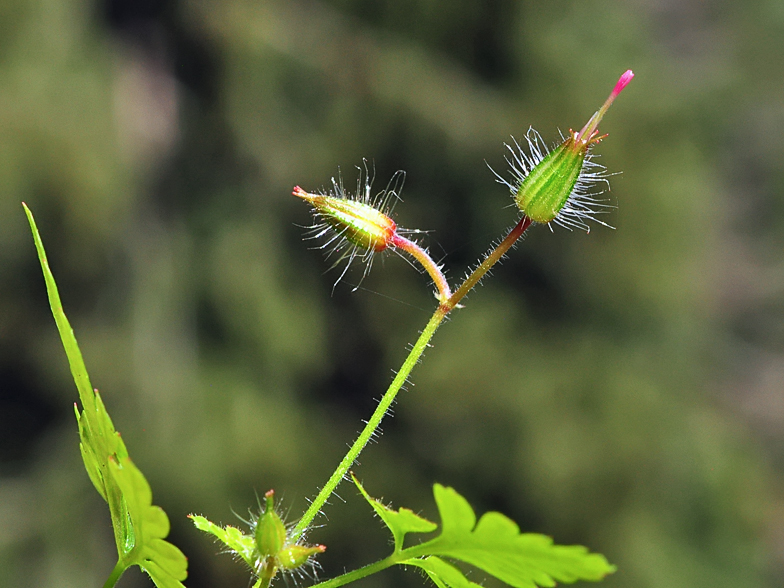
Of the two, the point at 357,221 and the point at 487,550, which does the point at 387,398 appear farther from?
the point at 357,221

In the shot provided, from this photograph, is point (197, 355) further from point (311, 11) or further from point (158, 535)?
point (158, 535)

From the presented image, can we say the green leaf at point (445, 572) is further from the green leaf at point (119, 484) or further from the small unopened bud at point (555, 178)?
the small unopened bud at point (555, 178)

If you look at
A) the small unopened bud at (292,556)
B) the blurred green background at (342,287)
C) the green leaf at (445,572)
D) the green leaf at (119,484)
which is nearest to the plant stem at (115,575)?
the green leaf at (119,484)

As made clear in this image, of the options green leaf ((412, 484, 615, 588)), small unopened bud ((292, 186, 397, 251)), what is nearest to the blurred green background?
small unopened bud ((292, 186, 397, 251))

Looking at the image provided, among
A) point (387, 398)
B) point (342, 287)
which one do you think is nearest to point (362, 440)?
point (387, 398)

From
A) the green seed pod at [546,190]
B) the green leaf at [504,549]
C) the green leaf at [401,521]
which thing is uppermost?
the green seed pod at [546,190]

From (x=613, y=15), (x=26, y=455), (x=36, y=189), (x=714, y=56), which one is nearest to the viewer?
(x=36, y=189)

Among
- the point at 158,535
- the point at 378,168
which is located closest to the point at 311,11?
the point at 378,168
